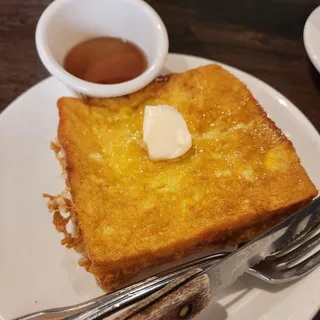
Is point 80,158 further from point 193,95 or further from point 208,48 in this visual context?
point 208,48

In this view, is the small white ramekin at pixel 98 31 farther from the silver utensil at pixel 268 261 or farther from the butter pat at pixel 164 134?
the silver utensil at pixel 268 261

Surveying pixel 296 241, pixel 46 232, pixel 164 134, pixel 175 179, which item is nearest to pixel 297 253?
pixel 296 241

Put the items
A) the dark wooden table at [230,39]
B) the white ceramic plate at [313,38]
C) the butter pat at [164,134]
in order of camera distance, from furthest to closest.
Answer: the dark wooden table at [230,39] → the white ceramic plate at [313,38] → the butter pat at [164,134]

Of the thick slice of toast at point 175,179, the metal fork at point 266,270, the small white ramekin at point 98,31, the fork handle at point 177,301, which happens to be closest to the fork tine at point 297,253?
the metal fork at point 266,270

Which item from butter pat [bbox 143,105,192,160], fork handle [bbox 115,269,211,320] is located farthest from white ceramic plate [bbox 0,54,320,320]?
butter pat [bbox 143,105,192,160]

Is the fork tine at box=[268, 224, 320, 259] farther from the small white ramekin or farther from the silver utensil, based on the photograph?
the small white ramekin

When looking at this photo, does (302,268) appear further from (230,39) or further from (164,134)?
(230,39)

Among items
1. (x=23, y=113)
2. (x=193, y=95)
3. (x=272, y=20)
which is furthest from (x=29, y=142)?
(x=272, y=20)
